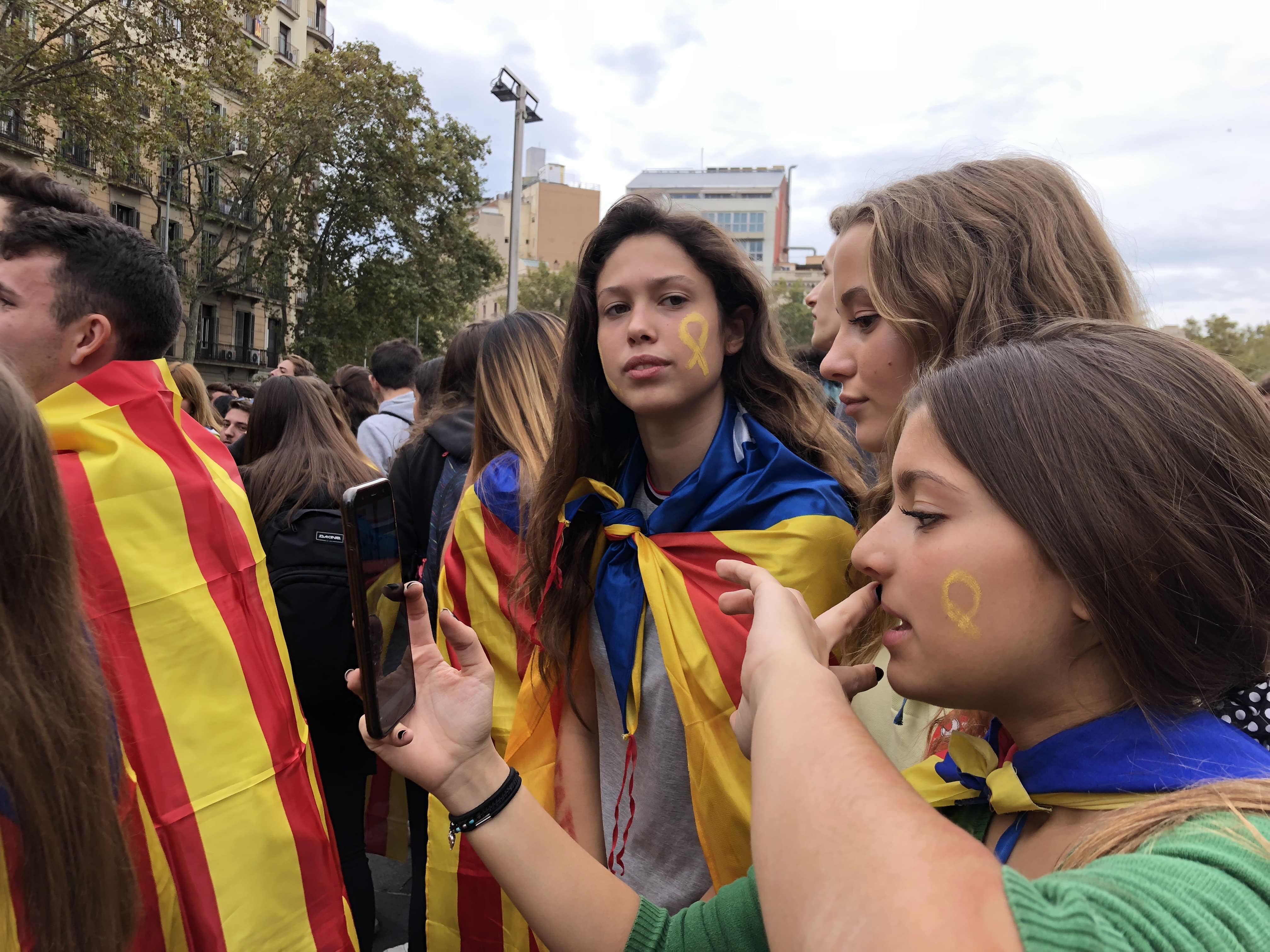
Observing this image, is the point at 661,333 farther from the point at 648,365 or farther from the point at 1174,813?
the point at 1174,813

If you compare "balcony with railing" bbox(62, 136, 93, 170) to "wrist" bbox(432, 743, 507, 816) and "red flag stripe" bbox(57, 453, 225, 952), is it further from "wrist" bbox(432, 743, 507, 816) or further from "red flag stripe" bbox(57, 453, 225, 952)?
"wrist" bbox(432, 743, 507, 816)

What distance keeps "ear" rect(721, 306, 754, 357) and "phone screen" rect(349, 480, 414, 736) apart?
103 centimetres

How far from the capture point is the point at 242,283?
26.3 m

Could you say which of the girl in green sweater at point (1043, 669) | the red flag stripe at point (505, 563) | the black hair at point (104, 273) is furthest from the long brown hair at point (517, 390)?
the girl in green sweater at point (1043, 669)

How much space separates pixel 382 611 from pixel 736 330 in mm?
1222

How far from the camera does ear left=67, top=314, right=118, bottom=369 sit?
232 centimetres

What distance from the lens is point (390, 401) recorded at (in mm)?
5898

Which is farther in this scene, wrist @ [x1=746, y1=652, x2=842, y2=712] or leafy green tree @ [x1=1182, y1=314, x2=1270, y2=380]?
leafy green tree @ [x1=1182, y1=314, x2=1270, y2=380]

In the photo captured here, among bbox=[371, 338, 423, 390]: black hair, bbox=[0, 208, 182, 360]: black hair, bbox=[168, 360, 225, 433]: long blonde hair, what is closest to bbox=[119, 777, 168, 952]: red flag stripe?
bbox=[0, 208, 182, 360]: black hair

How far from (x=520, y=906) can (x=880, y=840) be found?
82cm

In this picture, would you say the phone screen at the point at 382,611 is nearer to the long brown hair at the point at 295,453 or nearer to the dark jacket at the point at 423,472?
the long brown hair at the point at 295,453

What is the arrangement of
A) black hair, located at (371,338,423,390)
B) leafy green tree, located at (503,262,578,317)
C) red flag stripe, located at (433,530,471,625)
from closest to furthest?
1. red flag stripe, located at (433,530,471,625)
2. black hair, located at (371,338,423,390)
3. leafy green tree, located at (503,262,578,317)

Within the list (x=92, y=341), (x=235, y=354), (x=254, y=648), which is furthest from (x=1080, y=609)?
(x=235, y=354)

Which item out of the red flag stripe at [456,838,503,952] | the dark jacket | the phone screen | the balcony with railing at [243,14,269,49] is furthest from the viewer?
the balcony with railing at [243,14,269,49]
